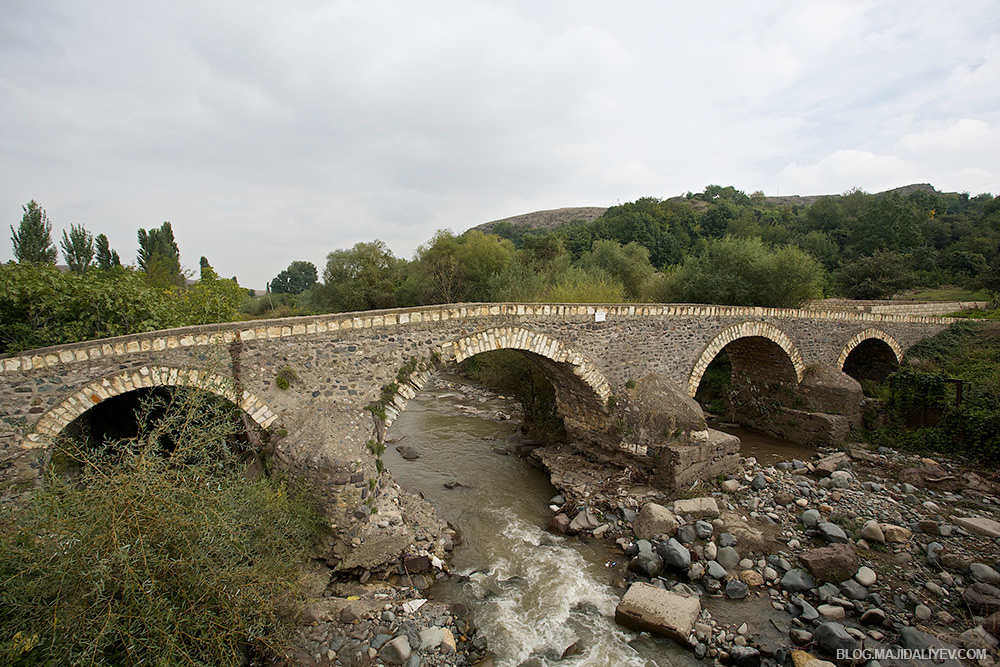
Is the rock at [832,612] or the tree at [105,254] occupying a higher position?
the tree at [105,254]

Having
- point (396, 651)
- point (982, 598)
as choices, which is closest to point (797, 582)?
point (982, 598)

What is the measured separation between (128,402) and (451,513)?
7.15 m

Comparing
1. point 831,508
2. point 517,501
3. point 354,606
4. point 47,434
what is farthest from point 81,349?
point 831,508

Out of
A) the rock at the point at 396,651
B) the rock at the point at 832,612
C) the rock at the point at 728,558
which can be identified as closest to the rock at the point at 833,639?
the rock at the point at 832,612

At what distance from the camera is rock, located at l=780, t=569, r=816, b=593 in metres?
7.84

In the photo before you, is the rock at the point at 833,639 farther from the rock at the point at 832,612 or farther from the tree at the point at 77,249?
the tree at the point at 77,249

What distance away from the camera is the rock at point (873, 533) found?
8977 millimetres

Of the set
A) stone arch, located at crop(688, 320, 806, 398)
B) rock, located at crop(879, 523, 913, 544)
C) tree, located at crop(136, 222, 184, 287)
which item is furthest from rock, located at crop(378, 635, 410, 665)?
tree, located at crop(136, 222, 184, 287)

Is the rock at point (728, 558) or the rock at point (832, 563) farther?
the rock at point (728, 558)

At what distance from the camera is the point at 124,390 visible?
23.1 ft

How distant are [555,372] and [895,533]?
8.05m

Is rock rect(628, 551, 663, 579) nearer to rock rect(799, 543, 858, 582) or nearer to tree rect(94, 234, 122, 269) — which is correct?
rock rect(799, 543, 858, 582)

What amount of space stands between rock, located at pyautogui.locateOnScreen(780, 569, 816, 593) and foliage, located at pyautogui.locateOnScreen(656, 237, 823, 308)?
554 inches

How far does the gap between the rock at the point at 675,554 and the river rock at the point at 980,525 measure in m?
6.13
